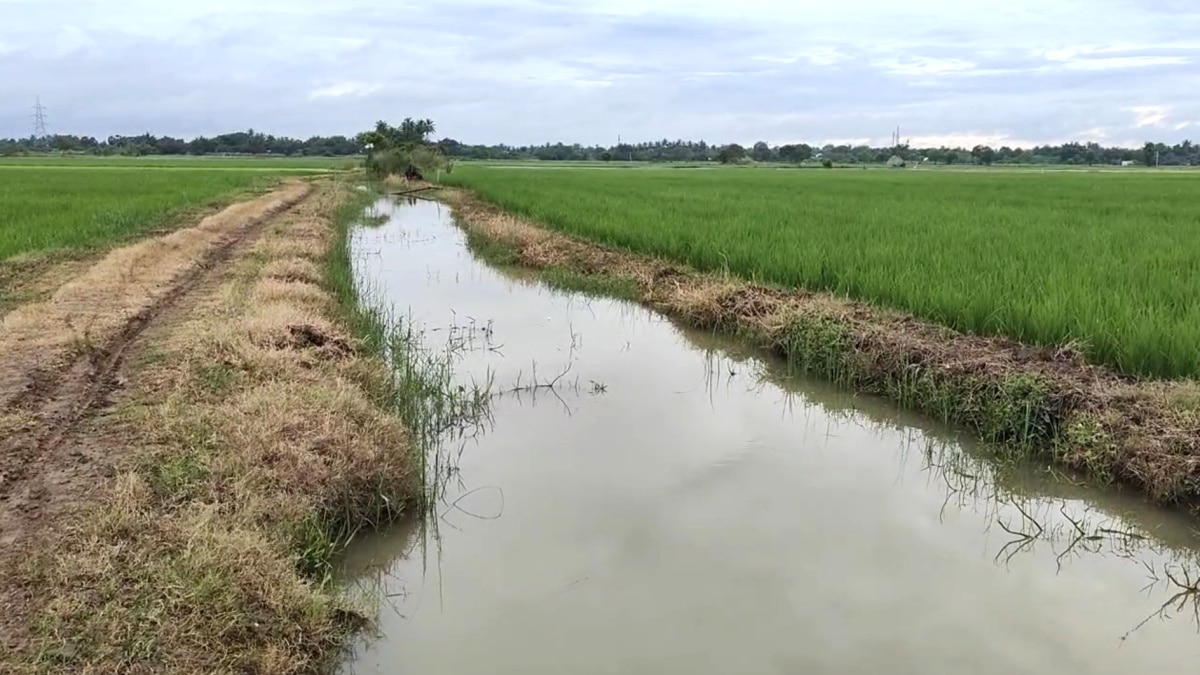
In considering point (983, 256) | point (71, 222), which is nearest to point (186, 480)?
point (983, 256)

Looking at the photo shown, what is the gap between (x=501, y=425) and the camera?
5180 mm

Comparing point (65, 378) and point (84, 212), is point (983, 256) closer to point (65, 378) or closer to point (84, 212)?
point (65, 378)

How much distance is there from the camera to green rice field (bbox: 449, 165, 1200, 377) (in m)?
5.27

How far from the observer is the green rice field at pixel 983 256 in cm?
527

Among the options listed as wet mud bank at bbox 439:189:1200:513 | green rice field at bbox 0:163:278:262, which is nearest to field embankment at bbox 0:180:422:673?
wet mud bank at bbox 439:189:1200:513

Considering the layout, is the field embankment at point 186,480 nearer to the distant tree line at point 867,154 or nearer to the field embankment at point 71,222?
the field embankment at point 71,222

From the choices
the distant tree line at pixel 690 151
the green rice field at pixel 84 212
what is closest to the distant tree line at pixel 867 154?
the distant tree line at pixel 690 151

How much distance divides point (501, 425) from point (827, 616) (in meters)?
2.59

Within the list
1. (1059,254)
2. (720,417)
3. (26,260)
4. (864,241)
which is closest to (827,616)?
(720,417)

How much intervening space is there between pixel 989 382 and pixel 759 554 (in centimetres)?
224

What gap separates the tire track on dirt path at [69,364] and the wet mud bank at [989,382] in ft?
14.7

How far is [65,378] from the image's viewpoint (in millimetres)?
4938

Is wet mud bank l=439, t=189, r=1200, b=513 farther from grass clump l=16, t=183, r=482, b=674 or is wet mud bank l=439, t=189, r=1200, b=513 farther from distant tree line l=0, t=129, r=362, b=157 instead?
distant tree line l=0, t=129, r=362, b=157

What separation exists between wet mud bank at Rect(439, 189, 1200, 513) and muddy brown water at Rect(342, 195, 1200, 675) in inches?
6.4
